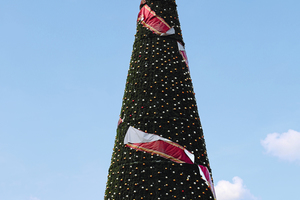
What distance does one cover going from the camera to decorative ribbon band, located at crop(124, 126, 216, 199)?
10.5m

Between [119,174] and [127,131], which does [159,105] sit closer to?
[127,131]

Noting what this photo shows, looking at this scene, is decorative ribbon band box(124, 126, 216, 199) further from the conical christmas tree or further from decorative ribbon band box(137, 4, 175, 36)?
decorative ribbon band box(137, 4, 175, 36)

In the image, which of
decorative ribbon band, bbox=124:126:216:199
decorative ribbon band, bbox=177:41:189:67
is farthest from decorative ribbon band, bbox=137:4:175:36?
decorative ribbon band, bbox=124:126:216:199

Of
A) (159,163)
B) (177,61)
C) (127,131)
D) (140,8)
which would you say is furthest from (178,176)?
(140,8)

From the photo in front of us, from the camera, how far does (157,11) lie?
1277cm

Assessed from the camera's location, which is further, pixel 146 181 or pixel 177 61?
pixel 177 61

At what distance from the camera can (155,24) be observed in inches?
496

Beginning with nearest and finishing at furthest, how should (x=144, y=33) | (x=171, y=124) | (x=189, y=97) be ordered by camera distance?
(x=171, y=124) → (x=189, y=97) → (x=144, y=33)

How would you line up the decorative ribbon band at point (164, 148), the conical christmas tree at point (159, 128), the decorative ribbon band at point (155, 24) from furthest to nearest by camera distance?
1. the decorative ribbon band at point (155, 24)
2. the decorative ribbon band at point (164, 148)
3. the conical christmas tree at point (159, 128)

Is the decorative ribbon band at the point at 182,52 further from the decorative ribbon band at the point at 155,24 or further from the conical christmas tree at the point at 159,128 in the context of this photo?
the decorative ribbon band at the point at 155,24

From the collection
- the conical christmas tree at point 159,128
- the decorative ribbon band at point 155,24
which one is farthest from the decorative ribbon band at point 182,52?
the decorative ribbon band at point 155,24

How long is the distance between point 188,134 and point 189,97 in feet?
4.37

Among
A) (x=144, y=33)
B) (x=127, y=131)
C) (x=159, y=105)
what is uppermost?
(x=144, y=33)

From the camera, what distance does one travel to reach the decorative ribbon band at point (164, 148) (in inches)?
414
